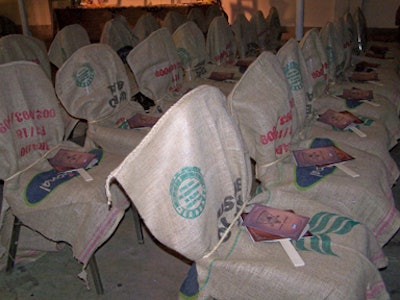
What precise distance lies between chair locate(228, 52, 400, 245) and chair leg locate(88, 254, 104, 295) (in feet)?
2.56

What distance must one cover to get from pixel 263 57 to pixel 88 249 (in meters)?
1.03

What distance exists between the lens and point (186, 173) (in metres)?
1.05

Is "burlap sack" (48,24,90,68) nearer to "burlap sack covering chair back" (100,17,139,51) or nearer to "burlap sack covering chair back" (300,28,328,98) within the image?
"burlap sack covering chair back" (100,17,139,51)

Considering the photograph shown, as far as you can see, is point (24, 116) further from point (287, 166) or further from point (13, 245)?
point (287, 166)

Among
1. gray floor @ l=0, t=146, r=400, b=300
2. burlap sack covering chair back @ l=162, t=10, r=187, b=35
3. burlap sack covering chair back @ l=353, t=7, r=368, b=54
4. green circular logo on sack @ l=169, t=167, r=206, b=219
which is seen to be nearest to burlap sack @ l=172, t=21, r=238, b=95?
burlap sack covering chair back @ l=162, t=10, r=187, b=35

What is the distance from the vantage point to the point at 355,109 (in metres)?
2.43

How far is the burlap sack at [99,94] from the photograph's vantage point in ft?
6.58

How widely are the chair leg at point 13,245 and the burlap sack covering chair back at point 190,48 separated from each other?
5.51 ft

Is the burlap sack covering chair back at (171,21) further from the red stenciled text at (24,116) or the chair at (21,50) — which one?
the red stenciled text at (24,116)

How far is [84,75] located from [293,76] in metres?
1.03

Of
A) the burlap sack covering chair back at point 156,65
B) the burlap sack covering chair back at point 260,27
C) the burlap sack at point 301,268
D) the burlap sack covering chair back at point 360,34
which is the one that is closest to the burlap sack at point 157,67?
the burlap sack covering chair back at point 156,65

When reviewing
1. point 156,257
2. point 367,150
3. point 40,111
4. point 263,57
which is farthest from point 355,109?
point 40,111

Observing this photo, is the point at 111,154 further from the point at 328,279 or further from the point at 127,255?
the point at 328,279

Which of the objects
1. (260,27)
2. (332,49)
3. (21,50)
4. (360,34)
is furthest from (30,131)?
(360,34)
